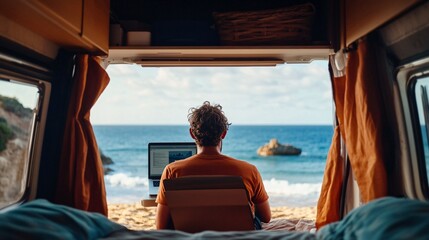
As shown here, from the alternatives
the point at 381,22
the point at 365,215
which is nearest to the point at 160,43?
the point at 381,22

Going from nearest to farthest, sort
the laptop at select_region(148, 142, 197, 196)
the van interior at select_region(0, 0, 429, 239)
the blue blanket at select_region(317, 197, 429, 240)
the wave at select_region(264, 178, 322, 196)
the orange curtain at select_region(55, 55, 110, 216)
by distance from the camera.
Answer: the blue blanket at select_region(317, 197, 429, 240) < the van interior at select_region(0, 0, 429, 239) < the orange curtain at select_region(55, 55, 110, 216) < the laptop at select_region(148, 142, 197, 196) < the wave at select_region(264, 178, 322, 196)

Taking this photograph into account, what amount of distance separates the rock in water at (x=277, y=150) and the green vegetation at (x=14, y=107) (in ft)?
37.0

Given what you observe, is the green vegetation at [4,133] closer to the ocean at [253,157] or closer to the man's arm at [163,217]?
the man's arm at [163,217]

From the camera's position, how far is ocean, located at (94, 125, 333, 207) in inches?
360

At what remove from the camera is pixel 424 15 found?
1385 millimetres

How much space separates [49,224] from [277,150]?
12.3 meters

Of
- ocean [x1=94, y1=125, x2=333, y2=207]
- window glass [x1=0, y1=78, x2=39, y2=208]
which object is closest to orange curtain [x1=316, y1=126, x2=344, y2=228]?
window glass [x1=0, y1=78, x2=39, y2=208]

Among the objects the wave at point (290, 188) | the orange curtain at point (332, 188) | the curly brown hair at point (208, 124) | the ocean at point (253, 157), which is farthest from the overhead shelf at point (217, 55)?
the wave at point (290, 188)

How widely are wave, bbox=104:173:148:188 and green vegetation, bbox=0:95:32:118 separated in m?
7.77

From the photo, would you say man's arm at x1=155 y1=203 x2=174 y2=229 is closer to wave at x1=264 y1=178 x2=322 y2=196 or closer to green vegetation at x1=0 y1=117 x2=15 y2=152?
green vegetation at x1=0 y1=117 x2=15 y2=152

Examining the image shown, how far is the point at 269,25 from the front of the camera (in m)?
2.17

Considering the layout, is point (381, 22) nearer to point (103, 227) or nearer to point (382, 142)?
point (382, 142)

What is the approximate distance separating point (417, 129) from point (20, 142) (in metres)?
2.00

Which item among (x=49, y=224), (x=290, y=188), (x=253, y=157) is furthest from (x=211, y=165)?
(x=253, y=157)
